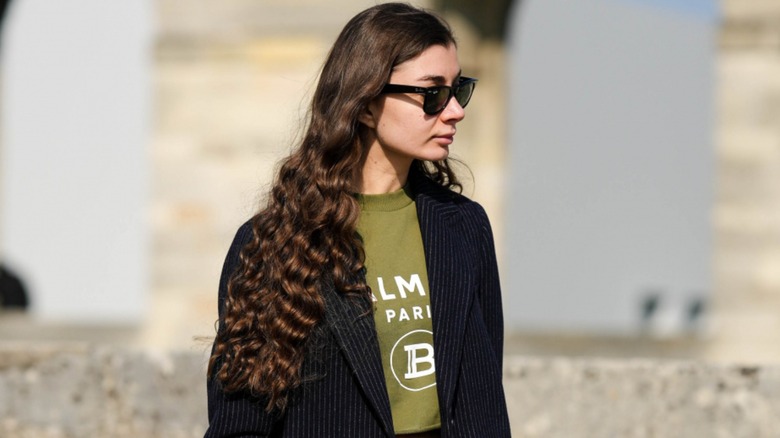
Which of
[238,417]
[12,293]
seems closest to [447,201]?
[238,417]

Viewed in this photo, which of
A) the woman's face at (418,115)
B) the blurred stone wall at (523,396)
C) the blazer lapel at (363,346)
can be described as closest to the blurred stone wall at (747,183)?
the blurred stone wall at (523,396)

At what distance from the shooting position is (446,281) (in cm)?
297

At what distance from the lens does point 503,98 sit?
12641 mm

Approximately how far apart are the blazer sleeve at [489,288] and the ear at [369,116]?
306mm

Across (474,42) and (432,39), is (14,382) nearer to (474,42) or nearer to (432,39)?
(432,39)

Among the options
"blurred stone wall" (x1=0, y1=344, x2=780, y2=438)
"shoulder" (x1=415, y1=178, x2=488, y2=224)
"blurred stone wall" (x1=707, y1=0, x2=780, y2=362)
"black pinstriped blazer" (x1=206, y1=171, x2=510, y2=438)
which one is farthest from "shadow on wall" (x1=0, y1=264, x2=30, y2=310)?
"black pinstriped blazer" (x1=206, y1=171, x2=510, y2=438)

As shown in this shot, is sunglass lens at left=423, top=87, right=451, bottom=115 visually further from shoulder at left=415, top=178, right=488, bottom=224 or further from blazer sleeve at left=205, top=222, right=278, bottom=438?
blazer sleeve at left=205, top=222, right=278, bottom=438

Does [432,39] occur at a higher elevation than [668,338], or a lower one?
higher

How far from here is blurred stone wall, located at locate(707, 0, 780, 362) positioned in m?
10.4

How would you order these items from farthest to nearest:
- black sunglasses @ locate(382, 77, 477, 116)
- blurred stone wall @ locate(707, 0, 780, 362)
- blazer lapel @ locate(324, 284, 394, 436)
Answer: blurred stone wall @ locate(707, 0, 780, 362)
black sunglasses @ locate(382, 77, 477, 116)
blazer lapel @ locate(324, 284, 394, 436)

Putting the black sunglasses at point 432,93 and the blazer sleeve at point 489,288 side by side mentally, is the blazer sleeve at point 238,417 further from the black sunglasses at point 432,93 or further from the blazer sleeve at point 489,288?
the black sunglasses at point 432,93

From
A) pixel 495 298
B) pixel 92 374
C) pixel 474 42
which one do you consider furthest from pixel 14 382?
pixel 474 42

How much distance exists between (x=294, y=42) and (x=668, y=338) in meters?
5.43

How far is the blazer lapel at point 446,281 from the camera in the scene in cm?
290
